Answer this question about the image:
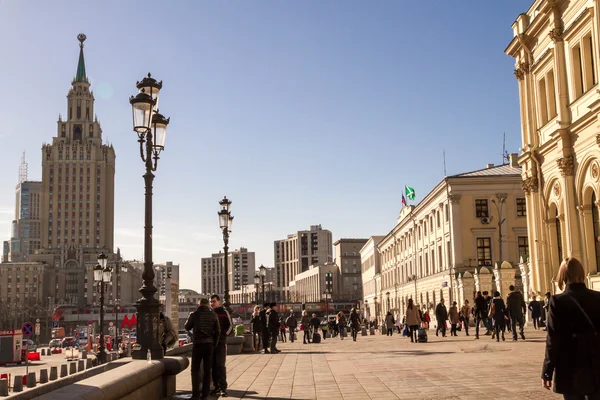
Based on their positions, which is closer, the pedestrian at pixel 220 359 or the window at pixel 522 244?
the pedestrian at pixel 220 359

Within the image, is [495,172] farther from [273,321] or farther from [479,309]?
[273,321]

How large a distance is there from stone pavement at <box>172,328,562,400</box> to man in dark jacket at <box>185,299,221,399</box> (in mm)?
539

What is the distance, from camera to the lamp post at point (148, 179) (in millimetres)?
10922

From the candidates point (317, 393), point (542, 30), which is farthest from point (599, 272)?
point (317, 393)

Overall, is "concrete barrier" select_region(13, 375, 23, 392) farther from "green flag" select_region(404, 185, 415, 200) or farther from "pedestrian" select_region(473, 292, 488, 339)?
"green flag" select_region(404, 185, 415, 200)

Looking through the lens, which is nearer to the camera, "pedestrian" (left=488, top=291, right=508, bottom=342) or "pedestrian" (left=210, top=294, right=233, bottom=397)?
"pedestrian" (left=210, top=294, right=233, bottom=397)

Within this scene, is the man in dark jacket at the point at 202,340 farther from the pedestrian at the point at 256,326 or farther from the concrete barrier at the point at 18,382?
the pedestrian at the point at 256,326

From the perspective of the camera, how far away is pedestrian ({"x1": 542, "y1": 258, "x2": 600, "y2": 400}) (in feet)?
17.5

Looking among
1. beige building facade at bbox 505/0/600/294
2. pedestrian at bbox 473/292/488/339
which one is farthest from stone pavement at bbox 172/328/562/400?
beige building facade at bbox 505/0/600/294

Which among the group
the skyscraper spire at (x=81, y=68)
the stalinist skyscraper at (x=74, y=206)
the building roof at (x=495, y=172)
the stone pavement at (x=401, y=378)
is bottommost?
the stone pavement at (x=401, y=378)

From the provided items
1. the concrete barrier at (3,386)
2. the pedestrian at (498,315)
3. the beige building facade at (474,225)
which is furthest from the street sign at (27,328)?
the beige building facade at (474,225)

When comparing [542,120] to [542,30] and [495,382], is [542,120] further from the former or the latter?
[495,382]

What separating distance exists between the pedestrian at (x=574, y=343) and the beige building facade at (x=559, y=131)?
2174cm

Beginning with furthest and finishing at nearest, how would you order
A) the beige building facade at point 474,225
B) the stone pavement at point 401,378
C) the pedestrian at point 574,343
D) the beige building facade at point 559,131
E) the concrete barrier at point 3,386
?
the beige building facade at point 474,225
the beige building facade at point 559,131
the concrete barrier at point 3,386
the stone pavement at point 401,378
the pedestrian at point 574,343
